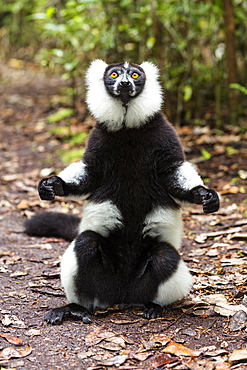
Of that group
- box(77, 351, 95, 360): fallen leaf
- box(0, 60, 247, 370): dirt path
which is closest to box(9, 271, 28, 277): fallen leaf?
box(0, 60, 247, 370): dirt path

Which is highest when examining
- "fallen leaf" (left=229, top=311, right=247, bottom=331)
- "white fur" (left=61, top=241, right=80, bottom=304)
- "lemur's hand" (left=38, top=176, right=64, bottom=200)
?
"lemur's hand" (left=38, top=176, right=64, bottom=200)

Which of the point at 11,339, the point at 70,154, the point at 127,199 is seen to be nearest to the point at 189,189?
the point at 127,199

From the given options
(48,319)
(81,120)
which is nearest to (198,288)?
(48,319)

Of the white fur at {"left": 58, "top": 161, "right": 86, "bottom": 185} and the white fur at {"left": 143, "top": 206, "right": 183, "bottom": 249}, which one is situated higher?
the white fur at {"left": 58, "top": 161, "right": 86, "bottom": 185}

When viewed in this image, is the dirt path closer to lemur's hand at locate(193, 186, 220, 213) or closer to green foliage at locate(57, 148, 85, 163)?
green foliage at locate(57, 148, 85, 163)

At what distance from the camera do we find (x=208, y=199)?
3.84 meters

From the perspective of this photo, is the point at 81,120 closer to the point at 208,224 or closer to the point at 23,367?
the point at 208,224

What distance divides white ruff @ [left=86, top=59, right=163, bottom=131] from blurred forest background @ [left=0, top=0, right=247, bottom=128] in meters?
3.74

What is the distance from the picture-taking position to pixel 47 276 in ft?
16.2

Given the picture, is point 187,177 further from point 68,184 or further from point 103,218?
point 68,184

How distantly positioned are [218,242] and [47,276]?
1.95 m

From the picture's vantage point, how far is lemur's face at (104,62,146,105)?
4211mm

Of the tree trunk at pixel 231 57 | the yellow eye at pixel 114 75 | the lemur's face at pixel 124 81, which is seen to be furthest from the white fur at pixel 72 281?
the tree trunk at pixel 231 57

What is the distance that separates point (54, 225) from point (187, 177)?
2177 millimetres
